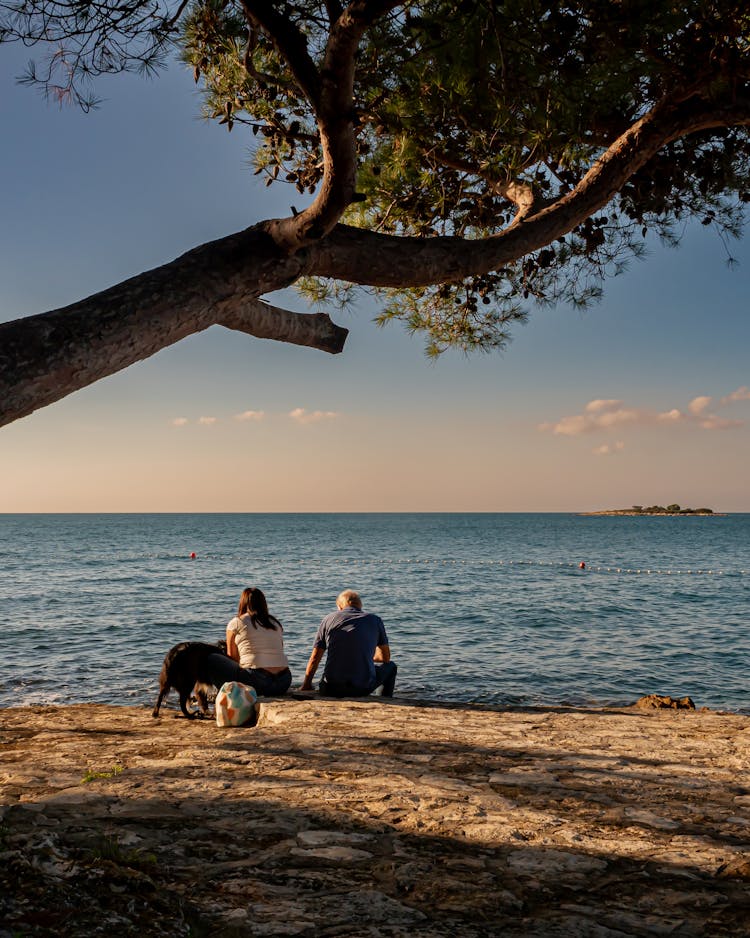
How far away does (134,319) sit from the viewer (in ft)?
12.3

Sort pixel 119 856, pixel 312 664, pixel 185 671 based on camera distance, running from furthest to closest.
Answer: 1. pixel 312 664
2. pixel 185 671
3. pixel 119 856

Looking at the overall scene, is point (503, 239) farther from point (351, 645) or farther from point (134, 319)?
point (351, 645)

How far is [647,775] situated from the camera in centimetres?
524

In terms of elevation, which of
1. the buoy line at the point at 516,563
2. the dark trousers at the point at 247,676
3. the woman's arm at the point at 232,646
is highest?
the woman's arm at the point at 232,646

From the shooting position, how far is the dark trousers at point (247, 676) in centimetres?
809

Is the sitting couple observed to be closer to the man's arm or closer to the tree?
the man's arm

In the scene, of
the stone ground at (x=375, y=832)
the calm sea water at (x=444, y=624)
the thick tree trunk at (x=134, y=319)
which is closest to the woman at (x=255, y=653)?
the stone ground at (x=375, y=832)

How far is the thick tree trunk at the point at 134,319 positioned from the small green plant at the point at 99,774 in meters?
2.66

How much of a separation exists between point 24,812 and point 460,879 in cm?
237

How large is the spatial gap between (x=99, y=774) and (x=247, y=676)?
3304 mm

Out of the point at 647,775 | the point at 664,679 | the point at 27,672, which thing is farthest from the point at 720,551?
the point at 647,775

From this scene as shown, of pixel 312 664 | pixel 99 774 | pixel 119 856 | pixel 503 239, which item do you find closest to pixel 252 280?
pixel 503 239

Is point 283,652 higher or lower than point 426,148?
lower

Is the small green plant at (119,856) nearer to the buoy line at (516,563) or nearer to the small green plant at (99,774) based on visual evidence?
the small green plant at (99,774)
